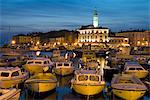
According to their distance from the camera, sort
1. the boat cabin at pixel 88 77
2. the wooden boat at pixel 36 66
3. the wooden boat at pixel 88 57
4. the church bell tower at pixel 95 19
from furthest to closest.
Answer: the church bell tower at pixel 95 19, the wooden boat at pixel 88 57, the wooden boat at pixel 36 66, the boat cabin at pixel 88 77

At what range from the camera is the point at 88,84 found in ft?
68.5

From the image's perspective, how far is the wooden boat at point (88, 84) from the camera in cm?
2091

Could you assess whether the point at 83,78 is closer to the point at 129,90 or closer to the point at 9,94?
the point at 129,90

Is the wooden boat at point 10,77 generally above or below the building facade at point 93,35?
below

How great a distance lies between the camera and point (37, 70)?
32.5 m

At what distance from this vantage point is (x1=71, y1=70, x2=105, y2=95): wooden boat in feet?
68.6

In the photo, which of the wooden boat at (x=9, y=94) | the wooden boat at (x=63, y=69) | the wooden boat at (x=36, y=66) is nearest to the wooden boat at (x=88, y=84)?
the wooden boat at (x=9, y=94)

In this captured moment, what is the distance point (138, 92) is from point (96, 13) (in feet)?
466

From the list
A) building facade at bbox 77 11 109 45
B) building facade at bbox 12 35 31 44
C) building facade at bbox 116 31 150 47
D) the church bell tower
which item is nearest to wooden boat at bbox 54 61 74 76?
building facade at bbox 77 11 109 45

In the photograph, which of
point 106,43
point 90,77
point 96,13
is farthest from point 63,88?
point 96,13

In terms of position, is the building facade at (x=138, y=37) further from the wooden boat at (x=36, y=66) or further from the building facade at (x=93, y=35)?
the wooden boat at (x=36, y=66)

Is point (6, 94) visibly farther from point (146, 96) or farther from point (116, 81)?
point (146, 96)

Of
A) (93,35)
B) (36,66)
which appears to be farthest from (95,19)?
Result: (36,66)

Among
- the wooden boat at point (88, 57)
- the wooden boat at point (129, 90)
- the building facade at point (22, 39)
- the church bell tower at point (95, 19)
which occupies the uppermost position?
the church bell tower at point (95, 19)
